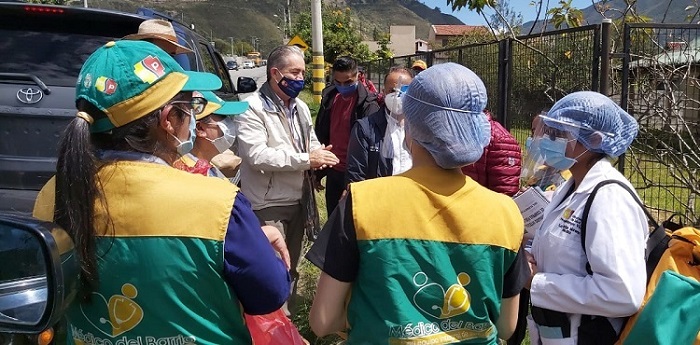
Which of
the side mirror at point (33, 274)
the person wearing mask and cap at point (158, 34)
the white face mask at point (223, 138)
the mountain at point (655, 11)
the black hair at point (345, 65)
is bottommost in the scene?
the side mirror at point (33, 274)

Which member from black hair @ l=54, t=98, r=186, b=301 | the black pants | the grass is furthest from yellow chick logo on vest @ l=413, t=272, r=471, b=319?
the black pants

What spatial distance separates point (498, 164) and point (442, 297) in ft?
7.35

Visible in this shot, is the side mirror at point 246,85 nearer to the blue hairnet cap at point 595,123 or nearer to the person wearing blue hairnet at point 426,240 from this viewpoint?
the blue hairnet cap at point 595,123

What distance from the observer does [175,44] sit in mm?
3355

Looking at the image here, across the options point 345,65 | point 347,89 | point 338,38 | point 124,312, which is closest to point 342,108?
point 347,89

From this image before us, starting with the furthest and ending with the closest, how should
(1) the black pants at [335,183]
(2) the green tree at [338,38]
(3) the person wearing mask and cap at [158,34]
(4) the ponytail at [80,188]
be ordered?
(2) the green tree at [338,38], (1) the black pants at [335,183], (3) the person wearing mask and cap at [158,34], (4) the ponytail at [80,188]

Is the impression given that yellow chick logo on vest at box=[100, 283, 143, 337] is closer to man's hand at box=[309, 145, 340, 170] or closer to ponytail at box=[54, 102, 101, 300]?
ponytail at box=[54, 102, 101, 300]

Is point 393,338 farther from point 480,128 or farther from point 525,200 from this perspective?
point 525,200

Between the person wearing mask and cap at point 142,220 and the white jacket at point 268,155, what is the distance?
6.54 ft

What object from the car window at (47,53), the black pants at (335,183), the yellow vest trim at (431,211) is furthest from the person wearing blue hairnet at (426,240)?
the black pants at (335,183)

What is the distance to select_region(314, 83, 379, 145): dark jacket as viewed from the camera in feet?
16.9

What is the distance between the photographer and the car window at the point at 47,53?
3340 millimetres

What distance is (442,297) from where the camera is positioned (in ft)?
5.74

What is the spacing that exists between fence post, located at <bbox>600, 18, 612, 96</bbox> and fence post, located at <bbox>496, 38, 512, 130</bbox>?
156 cm
